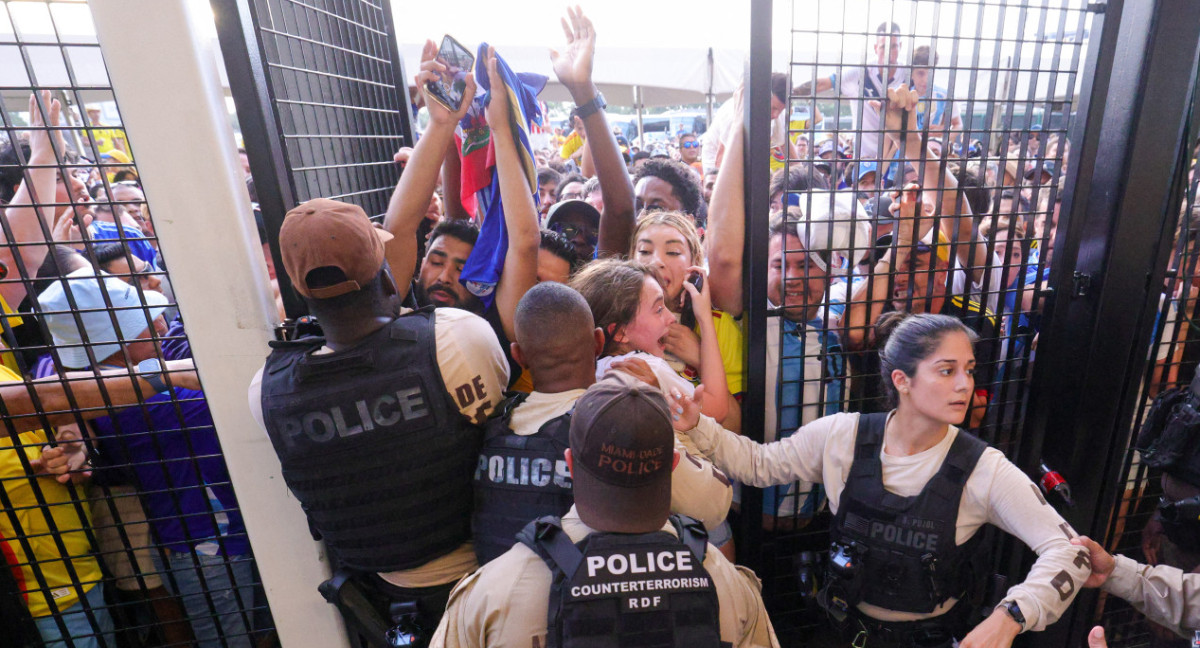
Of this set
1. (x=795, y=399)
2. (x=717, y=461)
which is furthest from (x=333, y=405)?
(x=795, y=399)

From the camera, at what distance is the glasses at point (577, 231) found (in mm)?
2563

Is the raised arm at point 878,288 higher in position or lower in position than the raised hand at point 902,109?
lower

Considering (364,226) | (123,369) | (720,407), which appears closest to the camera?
(364,226)

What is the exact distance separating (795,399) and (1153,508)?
65.4 inches

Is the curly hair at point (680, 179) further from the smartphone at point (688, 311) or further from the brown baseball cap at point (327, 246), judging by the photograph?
the brown baseball cap at point (327, 246)

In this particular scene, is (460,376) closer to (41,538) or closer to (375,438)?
(375,438)

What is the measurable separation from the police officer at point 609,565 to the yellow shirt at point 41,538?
148 cm

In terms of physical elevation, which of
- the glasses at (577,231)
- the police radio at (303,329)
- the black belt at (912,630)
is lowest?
the black belt at (912,630)

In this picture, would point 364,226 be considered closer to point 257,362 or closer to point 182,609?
point 257,362

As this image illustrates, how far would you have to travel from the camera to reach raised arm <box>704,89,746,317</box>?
1881mm

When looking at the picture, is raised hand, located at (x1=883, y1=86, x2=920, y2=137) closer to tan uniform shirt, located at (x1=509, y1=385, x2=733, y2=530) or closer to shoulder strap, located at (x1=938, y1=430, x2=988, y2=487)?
shoulder strap, located at (x1=938, y1=430, x2=988, y2=487)

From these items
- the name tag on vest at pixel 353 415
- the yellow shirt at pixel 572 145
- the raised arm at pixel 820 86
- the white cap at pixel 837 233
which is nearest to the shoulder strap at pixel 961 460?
the white cap at pixel 837 233

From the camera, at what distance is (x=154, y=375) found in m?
1.72

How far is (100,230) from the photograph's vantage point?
3379mm
